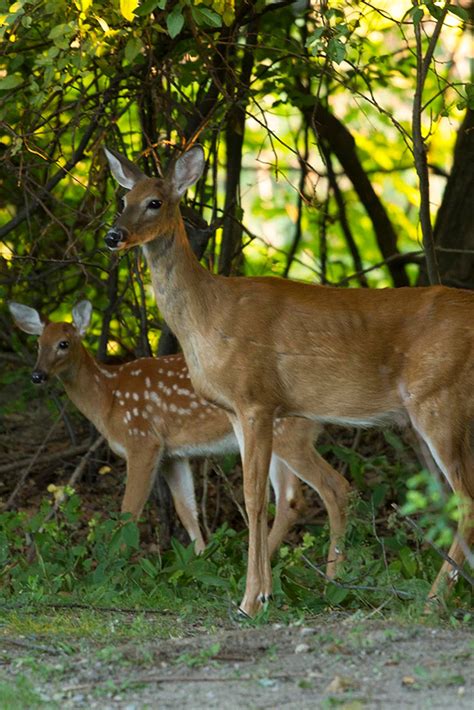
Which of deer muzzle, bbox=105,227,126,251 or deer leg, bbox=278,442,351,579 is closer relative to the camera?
deer muzzle, bbox=105,227,126,251

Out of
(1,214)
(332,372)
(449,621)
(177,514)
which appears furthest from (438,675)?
(1,214)

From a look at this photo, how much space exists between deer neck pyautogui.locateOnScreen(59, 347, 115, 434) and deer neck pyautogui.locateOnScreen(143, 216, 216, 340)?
2.82m

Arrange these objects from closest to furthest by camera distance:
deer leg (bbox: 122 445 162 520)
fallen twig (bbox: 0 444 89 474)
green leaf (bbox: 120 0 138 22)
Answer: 1. green leaf (bbox: 120 0 138 22)
2. deer leg (bbox: 122 445 162 520)
3. fallen twig (bbox: 0 444 89 474)

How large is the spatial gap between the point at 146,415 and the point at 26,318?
1.12 metres

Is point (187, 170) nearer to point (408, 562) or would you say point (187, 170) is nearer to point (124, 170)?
point (124, 170)

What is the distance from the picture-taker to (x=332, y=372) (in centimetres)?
647

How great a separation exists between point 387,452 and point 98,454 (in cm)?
219

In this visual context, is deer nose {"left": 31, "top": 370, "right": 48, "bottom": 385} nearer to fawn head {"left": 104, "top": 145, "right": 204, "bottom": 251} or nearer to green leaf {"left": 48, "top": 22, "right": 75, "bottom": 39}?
fawn head {"left": 104, "top": 145, "right": 204, "bottom": 251}

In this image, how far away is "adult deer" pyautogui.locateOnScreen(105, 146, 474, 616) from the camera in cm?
627

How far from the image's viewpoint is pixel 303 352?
21.4 ft

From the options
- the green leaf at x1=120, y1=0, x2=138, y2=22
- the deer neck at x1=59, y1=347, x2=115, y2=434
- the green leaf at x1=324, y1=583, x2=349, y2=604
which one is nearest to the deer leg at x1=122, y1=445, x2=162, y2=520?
the deer neck at x1=59, y1=347, x2=115, y2=434

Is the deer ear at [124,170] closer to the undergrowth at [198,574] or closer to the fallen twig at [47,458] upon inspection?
the undergrowth at [198,574]

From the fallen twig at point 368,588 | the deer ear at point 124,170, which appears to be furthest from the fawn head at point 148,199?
the fallen twig at point 368,588

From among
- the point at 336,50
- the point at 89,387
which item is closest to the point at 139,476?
the point at 89,387
